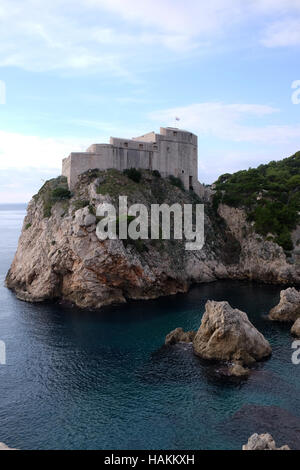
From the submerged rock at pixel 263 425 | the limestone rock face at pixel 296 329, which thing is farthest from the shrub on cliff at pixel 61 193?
the submerged rock at pixel 263 425

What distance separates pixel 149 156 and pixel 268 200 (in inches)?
860

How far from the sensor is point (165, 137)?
6769 cm

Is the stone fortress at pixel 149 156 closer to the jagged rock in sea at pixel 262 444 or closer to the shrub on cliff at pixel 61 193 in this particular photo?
the shrub on cliff at pixel 61 193

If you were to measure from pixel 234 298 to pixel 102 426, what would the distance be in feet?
102

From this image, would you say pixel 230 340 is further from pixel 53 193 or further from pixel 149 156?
pixel 149 156

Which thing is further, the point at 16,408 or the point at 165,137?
the point at 165,137

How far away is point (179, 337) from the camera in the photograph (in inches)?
1475

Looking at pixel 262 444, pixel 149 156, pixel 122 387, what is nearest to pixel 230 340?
pixel 122 387

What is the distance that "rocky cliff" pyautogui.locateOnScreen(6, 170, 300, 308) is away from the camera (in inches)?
1969

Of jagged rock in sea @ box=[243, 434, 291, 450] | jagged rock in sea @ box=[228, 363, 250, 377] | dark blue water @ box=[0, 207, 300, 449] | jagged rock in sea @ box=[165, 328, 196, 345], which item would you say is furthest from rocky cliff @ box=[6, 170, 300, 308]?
jagged rock in sea @ box=[243, 434, 291, 450]

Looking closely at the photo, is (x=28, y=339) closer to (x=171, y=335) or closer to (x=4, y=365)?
(x=4, y=365)

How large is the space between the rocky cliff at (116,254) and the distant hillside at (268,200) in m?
1.81
